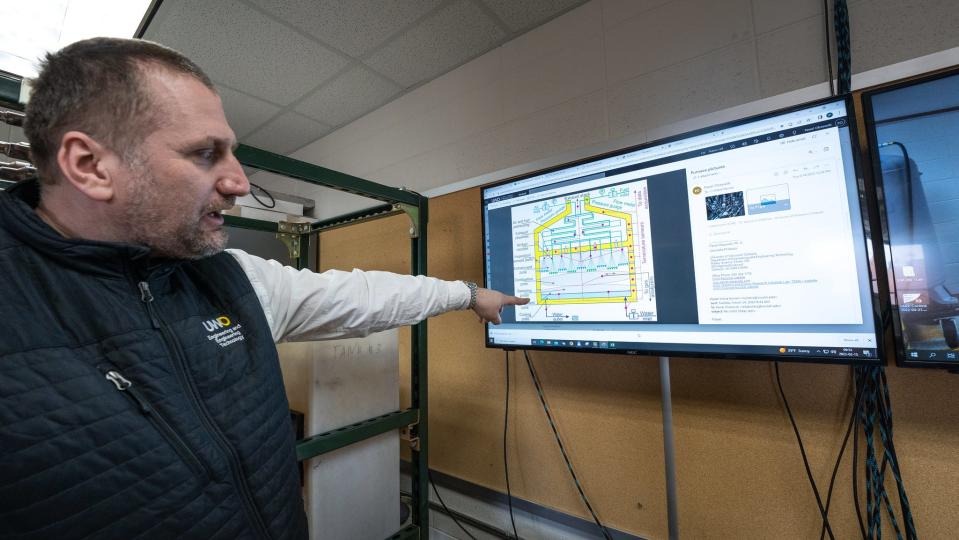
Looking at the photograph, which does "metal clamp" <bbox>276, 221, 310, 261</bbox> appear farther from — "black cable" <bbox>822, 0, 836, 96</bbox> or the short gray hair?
"black cable" <bbox>822, 0, 836, 96</bbox>

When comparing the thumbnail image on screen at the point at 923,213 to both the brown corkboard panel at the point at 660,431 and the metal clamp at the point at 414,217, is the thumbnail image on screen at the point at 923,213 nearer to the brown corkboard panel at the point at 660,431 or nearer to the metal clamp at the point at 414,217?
the brown corkboard panel at the point at 660,431

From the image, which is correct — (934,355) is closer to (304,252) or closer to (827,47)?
(827,47)

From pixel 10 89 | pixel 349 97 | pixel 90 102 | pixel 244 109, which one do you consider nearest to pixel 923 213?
pixel 90 102

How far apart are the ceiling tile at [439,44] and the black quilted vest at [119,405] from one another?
1300 millimetres

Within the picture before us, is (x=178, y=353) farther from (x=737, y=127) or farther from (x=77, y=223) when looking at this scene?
(x=737, y=127)

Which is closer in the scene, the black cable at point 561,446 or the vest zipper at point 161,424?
the vest zipper at point 161,424

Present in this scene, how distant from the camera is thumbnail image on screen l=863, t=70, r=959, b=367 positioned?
2.11 ft

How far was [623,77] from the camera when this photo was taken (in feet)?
3.95

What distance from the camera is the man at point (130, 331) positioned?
42 cm

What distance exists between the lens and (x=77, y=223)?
524 millimetres

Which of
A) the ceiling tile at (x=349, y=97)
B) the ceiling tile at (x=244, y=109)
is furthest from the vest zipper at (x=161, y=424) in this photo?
the ceiling tile at (x=244, y=109)

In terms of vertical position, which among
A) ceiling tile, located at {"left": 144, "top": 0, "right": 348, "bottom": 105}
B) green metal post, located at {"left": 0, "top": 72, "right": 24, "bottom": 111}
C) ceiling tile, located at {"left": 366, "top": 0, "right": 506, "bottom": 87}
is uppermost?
ceiling tile, located at {"left": 144, "top": 0, "right": 348, "bottom": 105}

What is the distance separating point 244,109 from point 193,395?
206 centimetres

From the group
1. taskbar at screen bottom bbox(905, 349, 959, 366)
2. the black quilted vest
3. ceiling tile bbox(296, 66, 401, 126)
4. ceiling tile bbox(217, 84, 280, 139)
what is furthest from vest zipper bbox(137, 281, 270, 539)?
ceiling tile bbox(217, 84, 280, 139)
